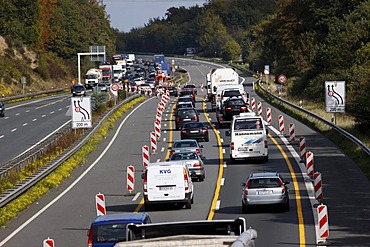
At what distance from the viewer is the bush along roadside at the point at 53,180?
29.8 m

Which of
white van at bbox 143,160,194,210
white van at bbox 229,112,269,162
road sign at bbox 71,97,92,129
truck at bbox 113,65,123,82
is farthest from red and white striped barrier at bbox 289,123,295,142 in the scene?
truck at bbox 113,65,123,82

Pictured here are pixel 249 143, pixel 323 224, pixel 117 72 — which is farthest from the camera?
pixel 117 72

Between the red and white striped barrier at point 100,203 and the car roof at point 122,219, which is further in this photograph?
the red and white striped barrier at point 100,203

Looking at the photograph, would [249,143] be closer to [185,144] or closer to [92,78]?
[185,144]

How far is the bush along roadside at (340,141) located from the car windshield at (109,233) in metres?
18.2

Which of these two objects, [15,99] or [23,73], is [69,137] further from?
[23,73]

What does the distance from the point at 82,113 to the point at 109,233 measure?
2971cm

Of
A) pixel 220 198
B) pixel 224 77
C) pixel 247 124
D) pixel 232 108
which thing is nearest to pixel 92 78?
pixel 224 77

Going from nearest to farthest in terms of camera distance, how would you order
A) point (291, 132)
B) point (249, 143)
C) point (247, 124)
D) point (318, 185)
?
1. point (318, 185)
2. point (249, 143)
3. point (247, 124)
4. point (291, 132)

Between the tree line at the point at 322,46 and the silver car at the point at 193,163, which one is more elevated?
the tree line at the point at 322,46

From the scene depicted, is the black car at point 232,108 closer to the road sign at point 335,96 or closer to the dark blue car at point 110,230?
the road sign at point 335,96

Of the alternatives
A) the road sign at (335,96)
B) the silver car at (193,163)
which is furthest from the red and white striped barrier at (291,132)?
the silver car at (193,163)

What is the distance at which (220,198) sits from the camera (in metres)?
32.7

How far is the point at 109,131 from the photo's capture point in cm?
5938
